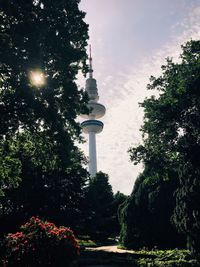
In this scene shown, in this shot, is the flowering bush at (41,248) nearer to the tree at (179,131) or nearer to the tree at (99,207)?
the tree at (179,131)

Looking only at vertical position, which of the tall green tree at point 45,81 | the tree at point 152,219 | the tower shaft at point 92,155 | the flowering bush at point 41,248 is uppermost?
the tower shaft at point 92,155

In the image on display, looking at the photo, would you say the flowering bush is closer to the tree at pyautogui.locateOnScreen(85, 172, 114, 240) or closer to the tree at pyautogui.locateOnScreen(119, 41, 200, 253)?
the tree at pyautogui.locateOnScreen(119, 41, 200, 253)

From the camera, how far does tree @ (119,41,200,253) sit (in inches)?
1161

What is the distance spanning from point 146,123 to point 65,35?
13.9m

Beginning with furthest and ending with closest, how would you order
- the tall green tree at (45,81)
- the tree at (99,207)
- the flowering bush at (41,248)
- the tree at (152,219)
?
the tree at (99,207), the tree at (152,219), the tall green tree at (45,81), the flowering bush at (41,248)

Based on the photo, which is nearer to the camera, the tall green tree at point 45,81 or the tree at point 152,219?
the tall green tree at point 45,81

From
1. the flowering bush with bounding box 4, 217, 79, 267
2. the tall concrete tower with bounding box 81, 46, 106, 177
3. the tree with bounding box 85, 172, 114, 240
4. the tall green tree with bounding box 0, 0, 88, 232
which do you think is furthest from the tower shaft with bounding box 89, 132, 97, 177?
the flowering bush with bounding box 4, 217, 79, 267

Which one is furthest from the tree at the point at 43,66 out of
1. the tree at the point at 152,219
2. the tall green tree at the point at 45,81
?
the tree at the point at 152,219

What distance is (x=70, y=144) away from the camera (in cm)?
2102

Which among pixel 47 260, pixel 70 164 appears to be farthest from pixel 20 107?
pixel 47 260

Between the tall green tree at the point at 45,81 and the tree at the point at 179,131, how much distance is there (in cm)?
1044

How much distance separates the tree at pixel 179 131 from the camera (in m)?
29.5

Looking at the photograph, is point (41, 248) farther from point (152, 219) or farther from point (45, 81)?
point (152, 219)

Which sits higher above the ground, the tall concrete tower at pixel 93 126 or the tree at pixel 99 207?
the tall concrete tower at pixel 93 126
